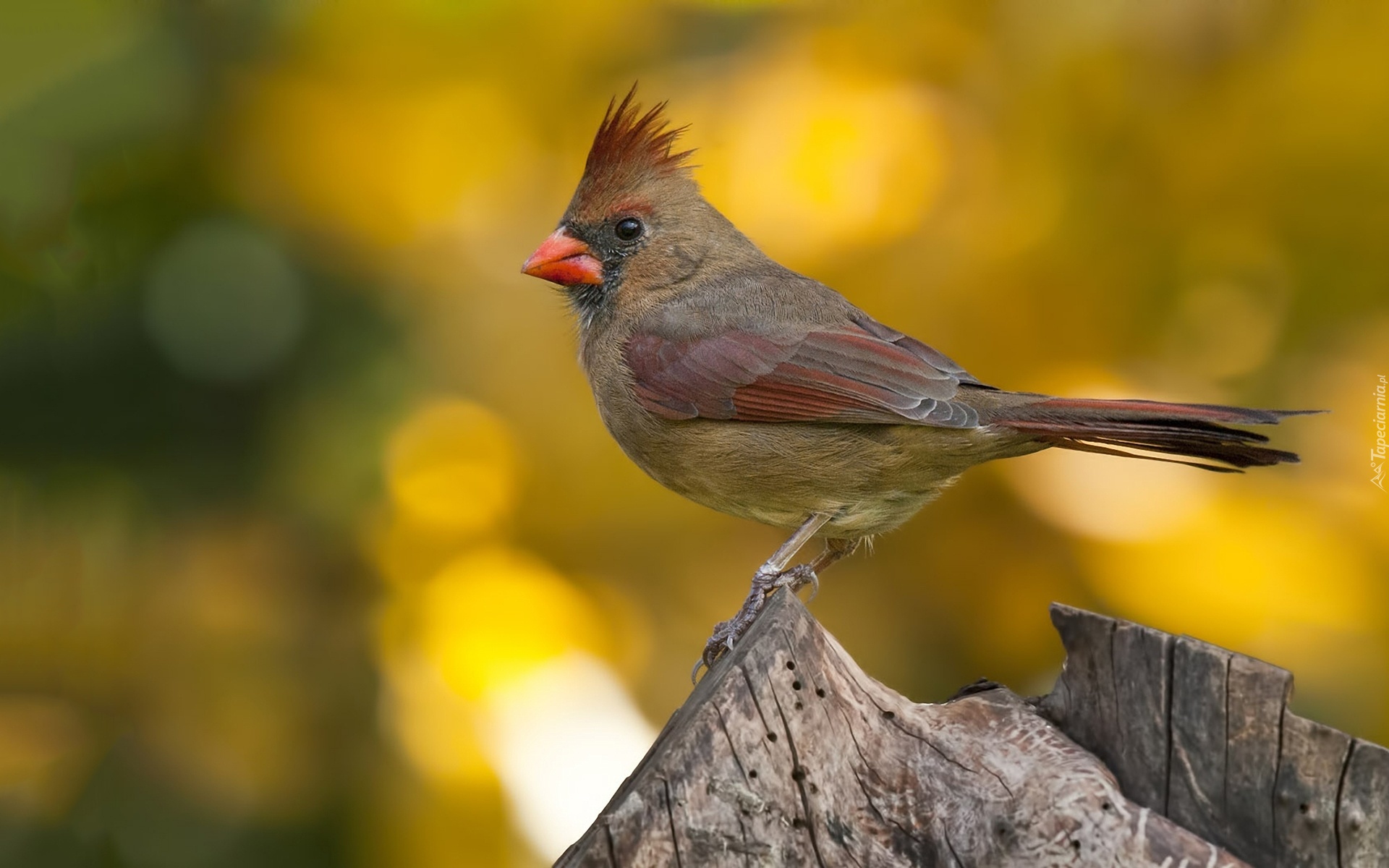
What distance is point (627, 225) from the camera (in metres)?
3.17

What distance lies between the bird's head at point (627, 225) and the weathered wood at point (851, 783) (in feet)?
4.27

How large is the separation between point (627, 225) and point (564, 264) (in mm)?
188

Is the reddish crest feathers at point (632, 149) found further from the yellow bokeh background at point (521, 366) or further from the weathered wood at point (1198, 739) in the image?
the weathered wood at point (1198, 739)

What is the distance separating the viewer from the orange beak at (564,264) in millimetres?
3137

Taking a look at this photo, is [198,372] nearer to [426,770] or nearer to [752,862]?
[426,770]

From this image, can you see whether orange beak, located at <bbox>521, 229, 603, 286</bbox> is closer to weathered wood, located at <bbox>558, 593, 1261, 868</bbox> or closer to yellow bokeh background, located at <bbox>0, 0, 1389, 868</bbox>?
yellow bokeh background, located at <bbox>0, 0, 1389, 868</bbox>

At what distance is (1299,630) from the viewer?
11.3 feet

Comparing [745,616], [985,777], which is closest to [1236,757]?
[985,777]

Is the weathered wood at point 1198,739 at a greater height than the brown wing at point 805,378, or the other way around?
the brown wing at point 805,378

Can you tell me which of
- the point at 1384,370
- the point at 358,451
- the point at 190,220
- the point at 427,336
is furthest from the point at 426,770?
the point at 1384,370

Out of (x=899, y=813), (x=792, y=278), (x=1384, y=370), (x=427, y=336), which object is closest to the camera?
(x=899, y=813)

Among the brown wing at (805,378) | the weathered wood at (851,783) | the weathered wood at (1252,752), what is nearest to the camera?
the weathered wood at (851,783)

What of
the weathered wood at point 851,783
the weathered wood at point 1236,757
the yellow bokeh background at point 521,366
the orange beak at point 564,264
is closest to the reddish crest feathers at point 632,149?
the orange beak at point 564,264

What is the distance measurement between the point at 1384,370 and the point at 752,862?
2524mm
